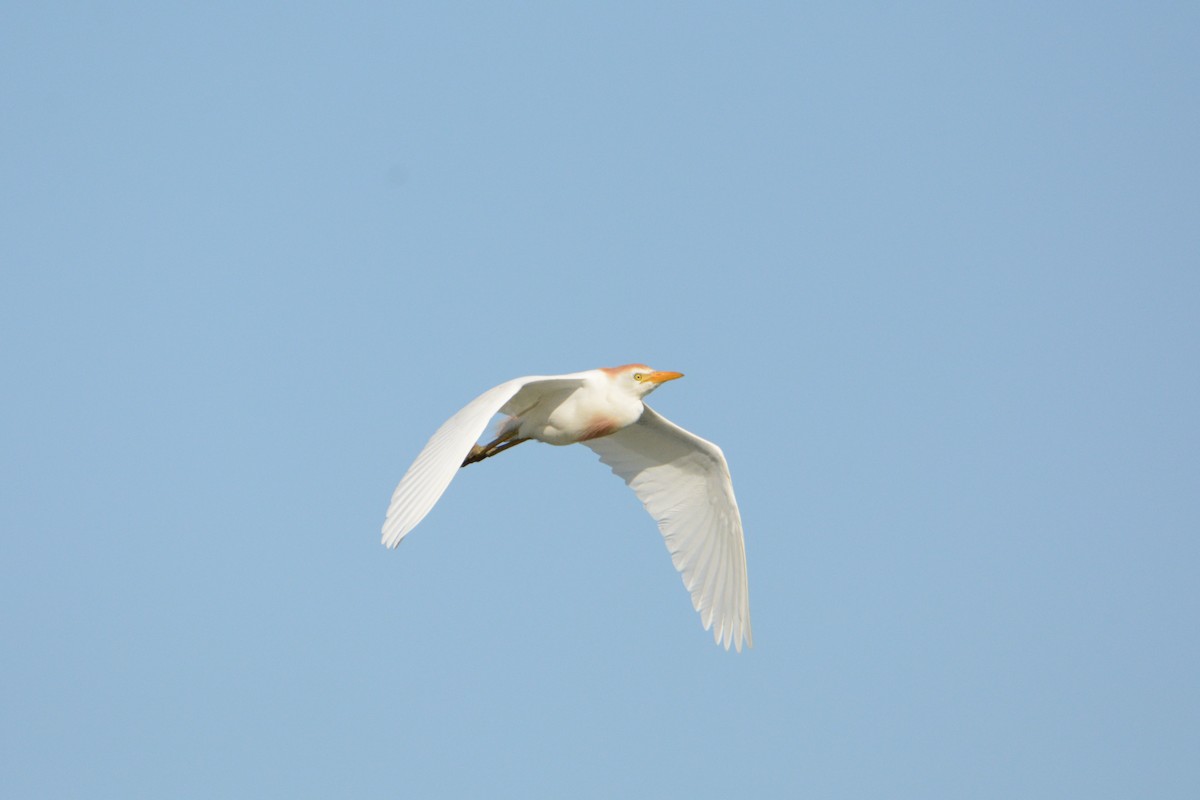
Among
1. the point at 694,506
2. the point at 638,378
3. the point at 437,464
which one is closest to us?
the point at 437,464

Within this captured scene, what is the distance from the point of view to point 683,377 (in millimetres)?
15961

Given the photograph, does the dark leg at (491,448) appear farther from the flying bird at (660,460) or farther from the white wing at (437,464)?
the white wing at (437,464)

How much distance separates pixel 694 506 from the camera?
686 inches

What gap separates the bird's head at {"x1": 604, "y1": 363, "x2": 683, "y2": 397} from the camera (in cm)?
1570

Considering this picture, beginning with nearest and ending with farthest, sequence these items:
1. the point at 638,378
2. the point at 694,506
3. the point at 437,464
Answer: the point at 437,464, the point at 638,378, the point at 694,506

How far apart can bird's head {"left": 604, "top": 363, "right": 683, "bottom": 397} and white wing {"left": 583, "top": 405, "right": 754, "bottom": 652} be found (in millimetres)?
832

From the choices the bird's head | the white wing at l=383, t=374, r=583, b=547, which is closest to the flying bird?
the bird's head

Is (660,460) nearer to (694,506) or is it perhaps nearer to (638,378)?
(694,506)

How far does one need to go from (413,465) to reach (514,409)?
3308 millimetres

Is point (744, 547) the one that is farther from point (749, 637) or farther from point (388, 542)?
point (388, 542)

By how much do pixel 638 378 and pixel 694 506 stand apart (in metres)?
2.35

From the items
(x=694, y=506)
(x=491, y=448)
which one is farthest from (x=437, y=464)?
(x=694, y=506)

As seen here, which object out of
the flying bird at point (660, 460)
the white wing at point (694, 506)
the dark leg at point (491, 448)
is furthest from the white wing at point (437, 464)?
the white wing at point (694, 506)

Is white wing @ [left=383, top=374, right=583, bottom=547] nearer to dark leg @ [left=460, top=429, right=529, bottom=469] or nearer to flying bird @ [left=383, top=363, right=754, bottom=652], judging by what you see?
flying bird @ [left=383, top=363, right=754, bottom=652]
